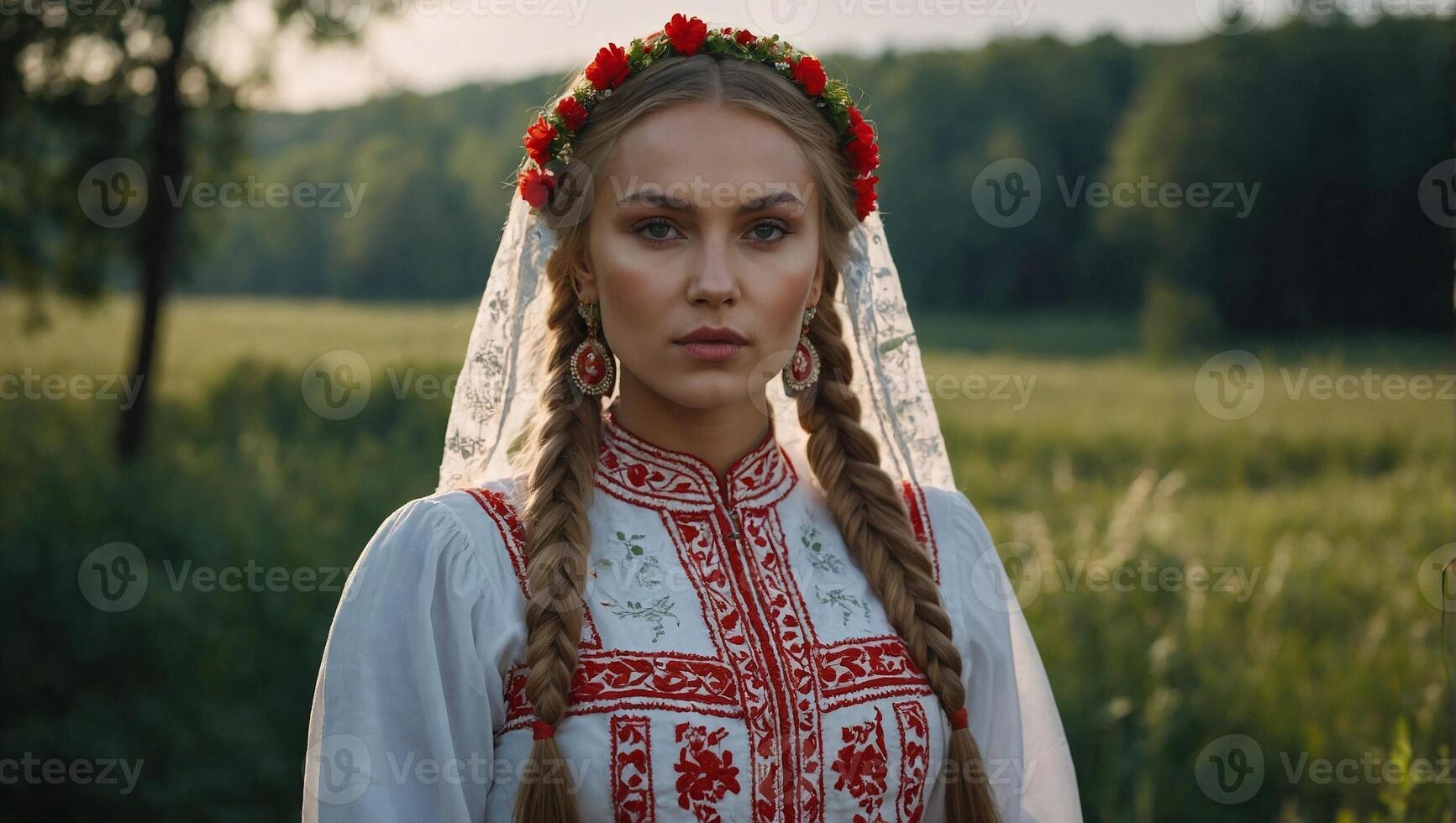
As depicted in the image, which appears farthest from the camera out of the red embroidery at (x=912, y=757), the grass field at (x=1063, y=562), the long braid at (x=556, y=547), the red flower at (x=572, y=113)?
the grass field at (x=1063, y=562)

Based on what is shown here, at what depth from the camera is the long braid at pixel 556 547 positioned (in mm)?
1876

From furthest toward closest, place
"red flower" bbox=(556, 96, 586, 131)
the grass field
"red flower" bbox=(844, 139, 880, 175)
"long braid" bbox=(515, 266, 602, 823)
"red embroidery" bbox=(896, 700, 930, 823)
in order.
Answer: the grass field < "red flower" bbox=(844, 139, 880, 175) < "red flower" bbox=(556, 96, 586, 131) < "red embroidery" bbox=(896, 700, 930, 823) < "long braid" bbox=(515, 266, 602, 823)

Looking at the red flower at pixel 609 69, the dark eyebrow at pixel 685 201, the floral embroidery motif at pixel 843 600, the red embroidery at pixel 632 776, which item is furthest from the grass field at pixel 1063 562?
the red embroidery at pixel 632 776

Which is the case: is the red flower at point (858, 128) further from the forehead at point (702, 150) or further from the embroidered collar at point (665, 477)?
the embroidered collar at point (665, 477)

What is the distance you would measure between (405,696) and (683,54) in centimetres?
124

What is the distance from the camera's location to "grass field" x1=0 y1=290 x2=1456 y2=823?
4688 mm

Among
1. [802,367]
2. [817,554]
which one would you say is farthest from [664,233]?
[817,554]

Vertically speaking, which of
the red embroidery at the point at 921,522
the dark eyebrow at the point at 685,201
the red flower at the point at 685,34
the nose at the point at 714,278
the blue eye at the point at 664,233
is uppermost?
the red flower at the point at 685,34

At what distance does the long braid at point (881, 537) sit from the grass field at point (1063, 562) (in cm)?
106

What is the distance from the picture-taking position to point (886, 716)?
2.09m

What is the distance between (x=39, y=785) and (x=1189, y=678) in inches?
190

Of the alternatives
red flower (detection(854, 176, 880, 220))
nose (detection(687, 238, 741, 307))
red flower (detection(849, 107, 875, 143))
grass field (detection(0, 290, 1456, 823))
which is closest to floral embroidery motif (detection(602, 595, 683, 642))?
nose (detection(687, 238, 741, 307))

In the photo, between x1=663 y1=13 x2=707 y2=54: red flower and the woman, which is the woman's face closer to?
the woman

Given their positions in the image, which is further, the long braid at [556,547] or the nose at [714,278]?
the nose at [714,278]
